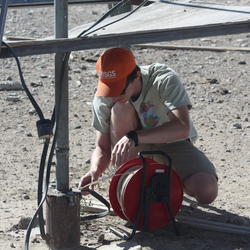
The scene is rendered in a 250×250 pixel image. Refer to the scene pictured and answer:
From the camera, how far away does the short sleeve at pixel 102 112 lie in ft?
18.4

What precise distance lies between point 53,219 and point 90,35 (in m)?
1.11

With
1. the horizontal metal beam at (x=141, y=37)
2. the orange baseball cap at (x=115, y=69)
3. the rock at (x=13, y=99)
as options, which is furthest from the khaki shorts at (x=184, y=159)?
the rock at (x=13, y=99)

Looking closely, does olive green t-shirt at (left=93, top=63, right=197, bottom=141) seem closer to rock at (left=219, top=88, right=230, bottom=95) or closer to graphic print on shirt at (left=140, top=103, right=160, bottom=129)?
graphic print on shirt at (left=140, top=103, right=160, bottom=129)

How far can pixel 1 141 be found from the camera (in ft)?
25.0

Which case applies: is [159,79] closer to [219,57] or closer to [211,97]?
[211,97]

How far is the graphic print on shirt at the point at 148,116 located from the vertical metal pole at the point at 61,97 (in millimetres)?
672

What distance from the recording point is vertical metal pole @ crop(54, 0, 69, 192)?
4.82m

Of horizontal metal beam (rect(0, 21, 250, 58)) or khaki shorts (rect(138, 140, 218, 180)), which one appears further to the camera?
khaki shorts (rect(138, 140, 218, 180))

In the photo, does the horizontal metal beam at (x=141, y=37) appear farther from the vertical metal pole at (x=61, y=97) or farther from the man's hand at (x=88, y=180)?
the man's hand at (x=88, y=180)

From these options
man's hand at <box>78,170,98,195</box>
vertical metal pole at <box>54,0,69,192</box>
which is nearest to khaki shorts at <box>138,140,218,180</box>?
man's hand at <box>78,170,98,195</box>

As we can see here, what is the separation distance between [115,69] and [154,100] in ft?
1.55

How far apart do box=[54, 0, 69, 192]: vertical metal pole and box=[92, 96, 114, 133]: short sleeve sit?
0.59 meters

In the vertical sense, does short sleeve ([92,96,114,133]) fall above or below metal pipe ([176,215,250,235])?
above

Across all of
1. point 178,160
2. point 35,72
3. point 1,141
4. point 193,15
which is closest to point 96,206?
point 178,160
